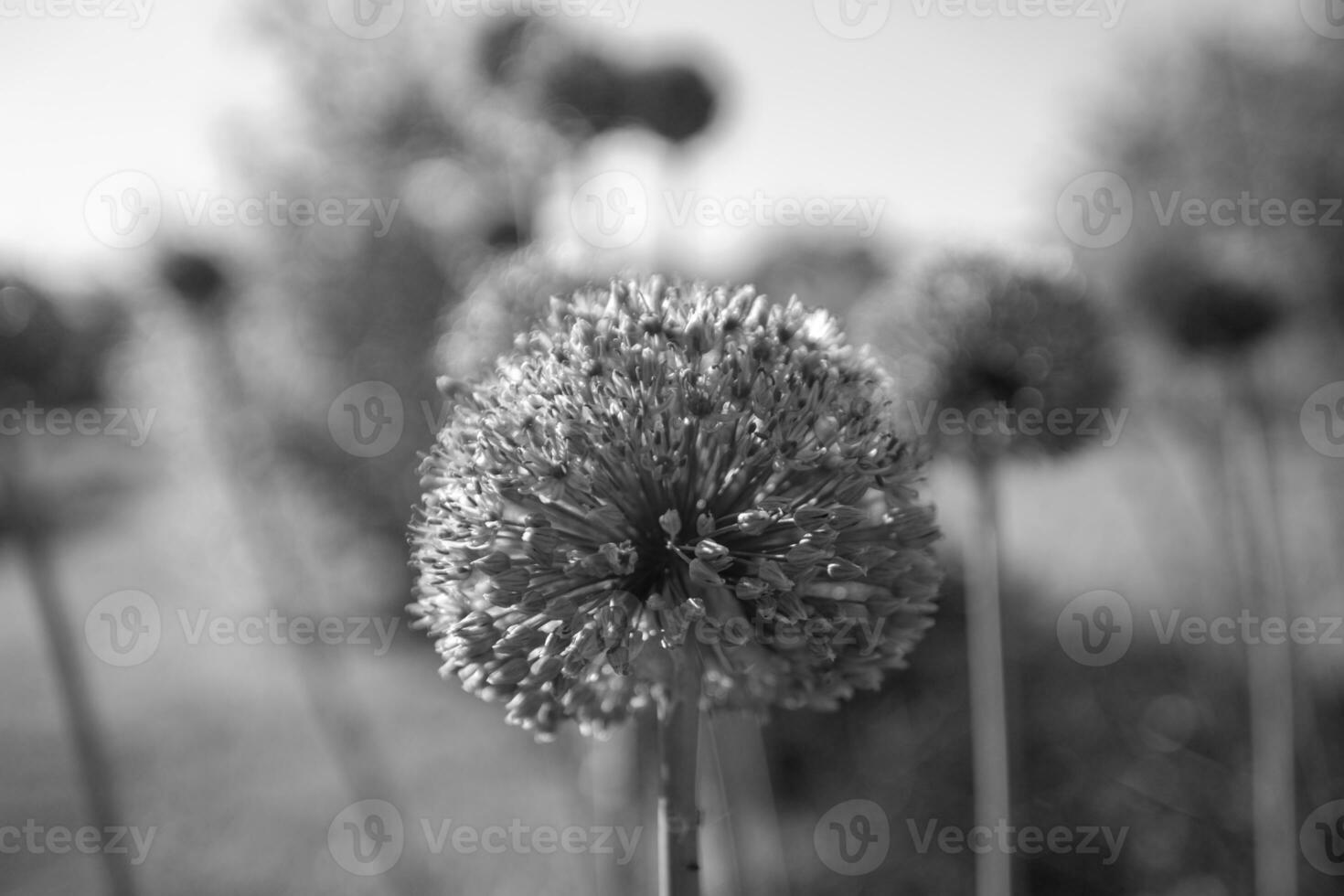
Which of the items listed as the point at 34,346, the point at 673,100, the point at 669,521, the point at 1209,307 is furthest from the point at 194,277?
the point at 1209,307

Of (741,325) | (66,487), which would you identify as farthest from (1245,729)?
(66,487)

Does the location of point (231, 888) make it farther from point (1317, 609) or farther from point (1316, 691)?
point (1317, 609)

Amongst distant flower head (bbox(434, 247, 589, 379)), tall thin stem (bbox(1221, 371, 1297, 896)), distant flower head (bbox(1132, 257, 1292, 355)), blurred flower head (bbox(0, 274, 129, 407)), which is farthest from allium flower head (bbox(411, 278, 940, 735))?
blurred flower head (bbox(0, 274, 129, 407))

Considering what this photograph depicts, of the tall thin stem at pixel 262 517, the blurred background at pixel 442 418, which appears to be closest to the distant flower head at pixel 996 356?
the blurred background at pixel 442 418

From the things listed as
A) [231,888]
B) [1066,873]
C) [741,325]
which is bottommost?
[231,888]

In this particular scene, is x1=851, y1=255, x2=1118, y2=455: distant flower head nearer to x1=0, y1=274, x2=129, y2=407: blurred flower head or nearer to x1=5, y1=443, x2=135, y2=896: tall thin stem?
x1=5, y1=443, x2=135, y2=896: tall thin stem
